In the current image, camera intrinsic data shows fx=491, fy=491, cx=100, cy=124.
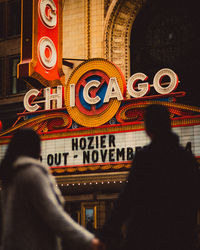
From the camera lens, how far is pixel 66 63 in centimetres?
1961

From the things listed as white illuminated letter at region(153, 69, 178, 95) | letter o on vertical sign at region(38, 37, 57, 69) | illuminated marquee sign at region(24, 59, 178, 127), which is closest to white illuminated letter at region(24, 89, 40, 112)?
illuminated marquee sign at region(24, 59, 178, 127)

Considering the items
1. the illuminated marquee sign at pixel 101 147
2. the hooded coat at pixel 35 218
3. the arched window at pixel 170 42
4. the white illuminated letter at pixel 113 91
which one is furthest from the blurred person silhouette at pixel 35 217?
the arched window at pixel 170 42

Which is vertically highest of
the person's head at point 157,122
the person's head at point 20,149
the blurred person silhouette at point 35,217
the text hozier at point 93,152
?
the text hozier at point 93,152

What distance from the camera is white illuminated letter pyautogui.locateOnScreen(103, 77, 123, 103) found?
50.8 feet

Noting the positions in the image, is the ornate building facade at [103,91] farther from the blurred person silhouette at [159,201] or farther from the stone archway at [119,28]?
the blurred person silhouette at [159,201]

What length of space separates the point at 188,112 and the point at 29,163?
11.4 meters

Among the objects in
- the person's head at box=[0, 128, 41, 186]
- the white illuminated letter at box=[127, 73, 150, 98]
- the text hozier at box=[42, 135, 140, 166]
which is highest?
the white illuminated letter at box=[127, 73, 150, 98]

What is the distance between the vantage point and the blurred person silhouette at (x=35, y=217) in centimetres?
335

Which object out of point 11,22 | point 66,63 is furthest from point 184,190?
point 11,22

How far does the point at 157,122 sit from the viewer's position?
12.7ft

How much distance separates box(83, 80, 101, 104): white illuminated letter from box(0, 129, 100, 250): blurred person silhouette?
12.2m

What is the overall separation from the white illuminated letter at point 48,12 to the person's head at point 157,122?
49.5ft

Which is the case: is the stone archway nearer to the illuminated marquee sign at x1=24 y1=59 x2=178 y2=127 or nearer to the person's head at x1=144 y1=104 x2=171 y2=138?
the illuminated marquee sign at x1=24 y1=59 x2=178 y2=127

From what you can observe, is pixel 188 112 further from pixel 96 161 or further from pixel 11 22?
pixel 11 22
